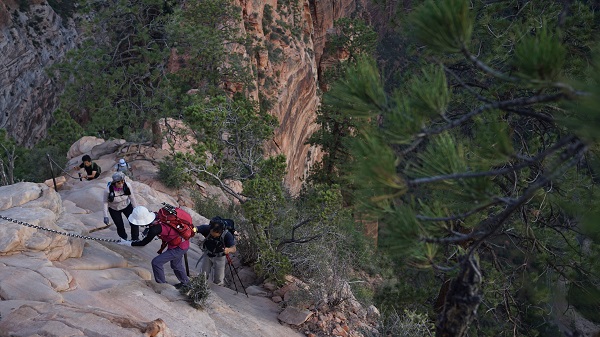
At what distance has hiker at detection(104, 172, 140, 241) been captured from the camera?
24.3 ft

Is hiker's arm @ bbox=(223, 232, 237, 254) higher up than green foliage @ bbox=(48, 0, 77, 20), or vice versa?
green foliage @ bbox=(48, 0, 77, 20)

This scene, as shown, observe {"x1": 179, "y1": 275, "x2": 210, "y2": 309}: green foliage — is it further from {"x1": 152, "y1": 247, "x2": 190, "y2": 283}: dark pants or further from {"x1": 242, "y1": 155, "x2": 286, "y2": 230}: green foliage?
{"x1": 242, "y1": 155, "x2": 286, "y2": 230}: green foliage

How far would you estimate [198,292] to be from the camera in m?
6.11

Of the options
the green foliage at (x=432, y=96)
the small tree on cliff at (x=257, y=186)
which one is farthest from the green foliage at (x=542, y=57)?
the small tree on cliff at (x=257, y=186)

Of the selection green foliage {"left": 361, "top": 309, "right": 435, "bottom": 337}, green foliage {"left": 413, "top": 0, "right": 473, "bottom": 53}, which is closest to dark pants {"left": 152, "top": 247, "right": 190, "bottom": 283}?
green foliage {"left": 361, "top": 309, "right": 435, "bottom": 337}

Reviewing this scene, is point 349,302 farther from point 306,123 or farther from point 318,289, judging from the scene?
point 306,123

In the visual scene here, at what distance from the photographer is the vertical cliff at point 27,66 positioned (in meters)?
29.1

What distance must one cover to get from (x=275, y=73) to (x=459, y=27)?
961 inches

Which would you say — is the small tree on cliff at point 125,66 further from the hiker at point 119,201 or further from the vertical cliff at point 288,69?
the vertical cliff at point 288,69

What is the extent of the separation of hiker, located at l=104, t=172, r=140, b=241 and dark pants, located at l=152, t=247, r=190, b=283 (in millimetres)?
1154

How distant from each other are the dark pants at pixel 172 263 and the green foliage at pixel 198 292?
0.35 m

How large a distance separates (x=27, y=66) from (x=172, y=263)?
2949 cm

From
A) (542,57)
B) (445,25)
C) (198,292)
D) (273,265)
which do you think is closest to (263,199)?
(273,265)

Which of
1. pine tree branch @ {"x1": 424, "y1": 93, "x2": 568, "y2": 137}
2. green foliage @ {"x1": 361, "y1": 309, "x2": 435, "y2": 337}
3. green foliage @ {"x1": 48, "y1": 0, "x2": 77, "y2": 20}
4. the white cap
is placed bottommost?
green foliage @ {"x1": 361, "y1": 309, "x2": 435, "y2": 337}
